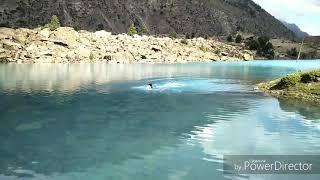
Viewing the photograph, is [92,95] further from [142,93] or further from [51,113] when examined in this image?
[51,113]

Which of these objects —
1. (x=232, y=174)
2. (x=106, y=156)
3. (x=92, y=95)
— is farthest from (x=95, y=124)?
(x=92, y=95)

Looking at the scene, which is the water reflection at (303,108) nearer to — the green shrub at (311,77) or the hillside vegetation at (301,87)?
the hillside vegetation at (301,87)

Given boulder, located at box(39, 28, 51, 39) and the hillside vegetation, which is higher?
boulder, located at box(39, 28, 51, 39)

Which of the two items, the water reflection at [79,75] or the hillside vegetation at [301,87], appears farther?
the water reflection at [79,75]

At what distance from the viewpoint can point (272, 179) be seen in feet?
82.1

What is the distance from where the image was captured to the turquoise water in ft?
89.4

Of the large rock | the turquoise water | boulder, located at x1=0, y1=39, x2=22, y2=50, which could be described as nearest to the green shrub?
the turquoise water

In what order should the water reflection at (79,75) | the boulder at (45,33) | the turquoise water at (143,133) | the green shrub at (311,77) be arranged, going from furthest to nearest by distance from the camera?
the boulder at (45,33), the water reflection at (79,75), the green shrub at (311,77), the turquoise water at (143,133)

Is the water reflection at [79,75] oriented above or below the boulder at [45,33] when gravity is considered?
below

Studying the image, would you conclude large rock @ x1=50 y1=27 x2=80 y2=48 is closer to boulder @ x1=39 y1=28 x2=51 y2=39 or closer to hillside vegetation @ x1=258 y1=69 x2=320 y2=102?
boulder @ x1=39 y1=28 x2=51 y2=39

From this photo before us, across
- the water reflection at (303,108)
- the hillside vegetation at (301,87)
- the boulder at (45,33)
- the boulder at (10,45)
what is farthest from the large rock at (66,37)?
the water reflection at (303,108)

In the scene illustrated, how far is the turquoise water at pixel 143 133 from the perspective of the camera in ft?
89.4

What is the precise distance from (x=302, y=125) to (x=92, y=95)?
33908mm

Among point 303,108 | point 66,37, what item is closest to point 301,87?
point 303,108
